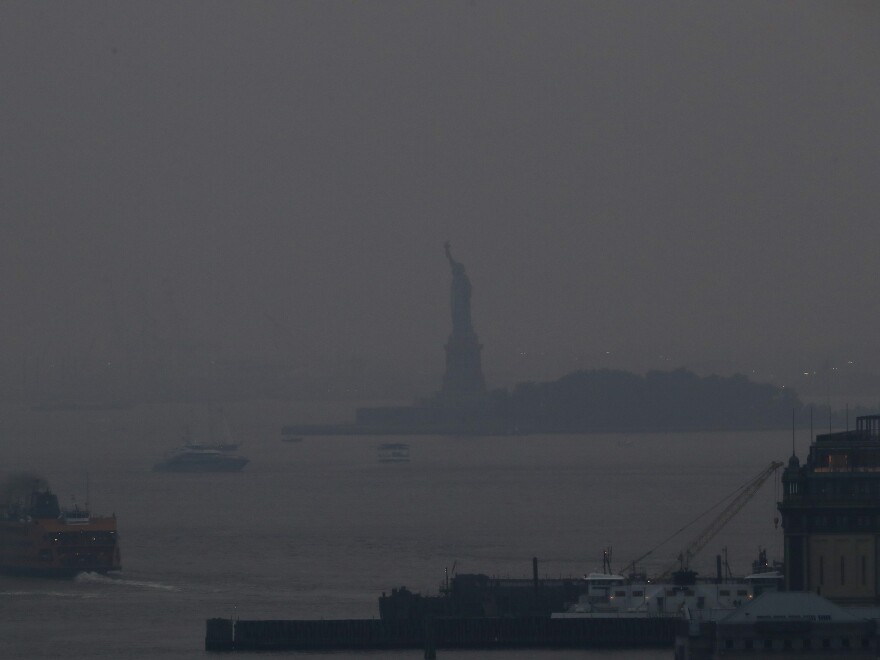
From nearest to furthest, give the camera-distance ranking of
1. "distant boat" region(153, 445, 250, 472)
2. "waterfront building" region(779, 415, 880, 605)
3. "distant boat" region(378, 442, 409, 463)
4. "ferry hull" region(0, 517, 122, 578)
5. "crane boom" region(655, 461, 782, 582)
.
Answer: "waterfront building" region(779, 415, 880, 605), "crane boom" region(655, 461, 782, 582), "ferry hull" region(0, 517, 122, 578), "distant boat" region(153, 445, 250, 472), "distant boat" region(378, 442, 409, 463)

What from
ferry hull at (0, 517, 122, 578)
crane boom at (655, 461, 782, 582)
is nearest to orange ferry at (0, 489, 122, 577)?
ferry hull at (0, 517, 122, 578)

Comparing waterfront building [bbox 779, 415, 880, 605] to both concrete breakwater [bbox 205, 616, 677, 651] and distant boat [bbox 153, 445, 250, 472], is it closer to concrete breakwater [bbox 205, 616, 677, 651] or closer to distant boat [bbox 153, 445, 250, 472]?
concrete breakwater [bbox 205, 616, 677, 651]

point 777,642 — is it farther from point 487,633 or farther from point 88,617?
point 88,617

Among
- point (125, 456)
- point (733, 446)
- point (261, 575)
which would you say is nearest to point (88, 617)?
point (261, 575)

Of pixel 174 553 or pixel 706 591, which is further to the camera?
pixel 174 553

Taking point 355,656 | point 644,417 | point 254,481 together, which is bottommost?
point 355,656

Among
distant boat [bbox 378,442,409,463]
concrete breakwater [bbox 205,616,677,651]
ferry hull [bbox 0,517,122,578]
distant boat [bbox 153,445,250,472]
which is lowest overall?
concrete breakwater [bbox 205,616,677,651]

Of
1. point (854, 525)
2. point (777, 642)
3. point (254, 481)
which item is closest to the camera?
point (777, 642)

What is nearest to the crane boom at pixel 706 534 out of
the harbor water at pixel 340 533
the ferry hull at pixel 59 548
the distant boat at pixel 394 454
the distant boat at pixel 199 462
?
the harbor water at pixel 340 533
